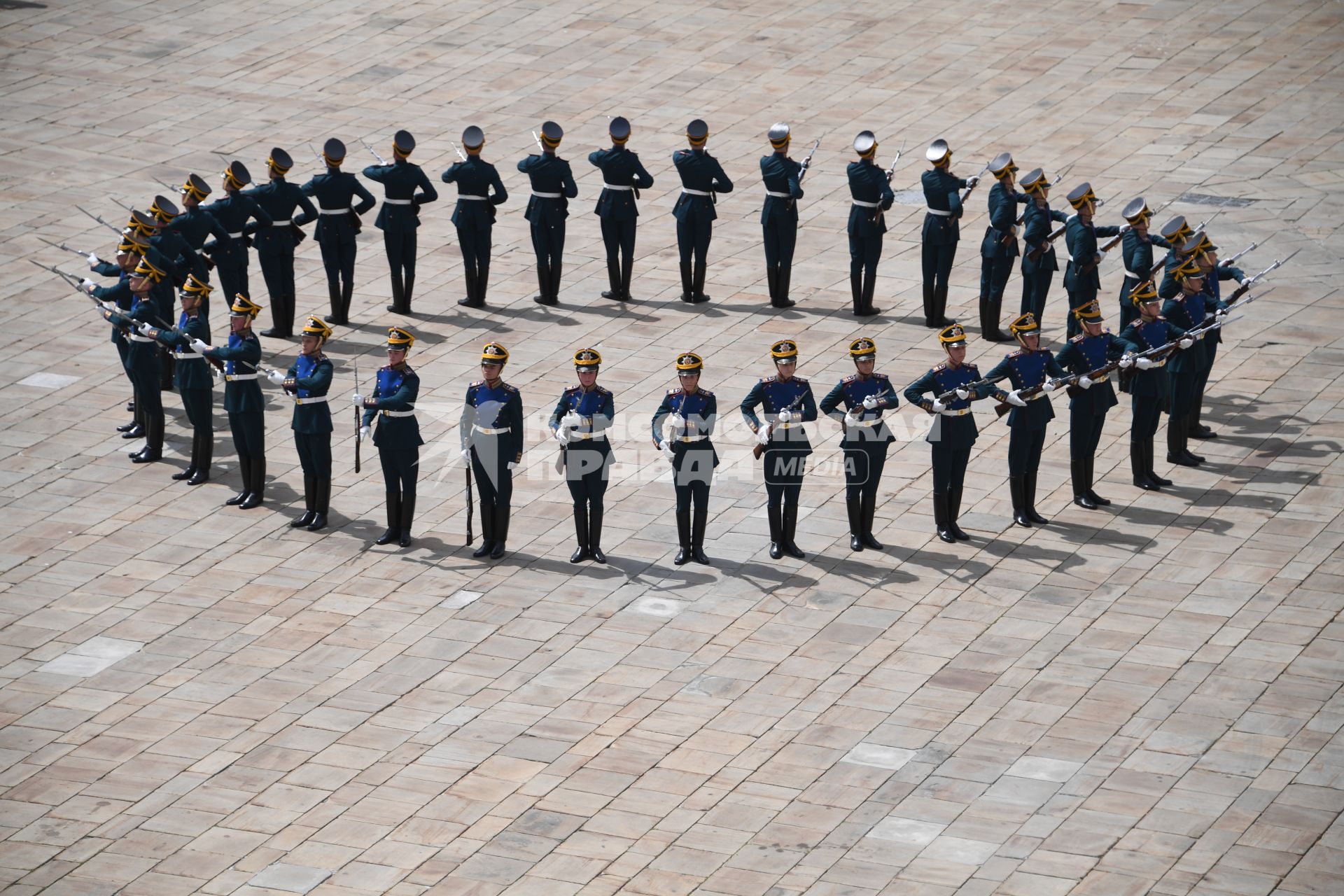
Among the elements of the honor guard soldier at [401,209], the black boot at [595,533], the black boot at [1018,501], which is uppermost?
the honor guard soldier at [401,209]

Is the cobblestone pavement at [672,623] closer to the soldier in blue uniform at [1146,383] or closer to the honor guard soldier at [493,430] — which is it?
the soldier in blue uniform at [1146,383]

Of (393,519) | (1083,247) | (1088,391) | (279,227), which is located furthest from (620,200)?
(1088,391)

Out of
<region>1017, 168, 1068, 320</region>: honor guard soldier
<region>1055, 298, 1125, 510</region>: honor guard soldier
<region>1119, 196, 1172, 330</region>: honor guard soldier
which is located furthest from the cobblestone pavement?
<region>1119, 196, 1172, 330</region>: honor guard soldier

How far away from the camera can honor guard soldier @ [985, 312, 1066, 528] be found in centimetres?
1577

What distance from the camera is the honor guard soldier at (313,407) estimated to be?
15.8 meters

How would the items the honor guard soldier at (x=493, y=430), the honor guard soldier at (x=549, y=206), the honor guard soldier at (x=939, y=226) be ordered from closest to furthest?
1. the honor guard soldier at (x=493, y=430)
2. the honor guard soldier at (x=939, y=226)
3. the honor guard soldier at (x=549, y=206)

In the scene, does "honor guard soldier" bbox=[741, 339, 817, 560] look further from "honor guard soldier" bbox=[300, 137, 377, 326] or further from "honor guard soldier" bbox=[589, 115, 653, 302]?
"honor guard soldier" bbox=[300, 137, 377, 326]

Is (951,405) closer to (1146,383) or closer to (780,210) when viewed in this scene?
(1146,383)

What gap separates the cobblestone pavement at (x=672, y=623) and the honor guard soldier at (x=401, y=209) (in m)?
0.50

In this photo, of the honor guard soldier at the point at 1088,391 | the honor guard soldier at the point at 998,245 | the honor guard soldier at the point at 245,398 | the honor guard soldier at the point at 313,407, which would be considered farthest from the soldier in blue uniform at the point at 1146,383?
the honor guard soldier at the point at 245,398

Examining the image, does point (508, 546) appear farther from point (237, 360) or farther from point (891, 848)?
point (891, 848)

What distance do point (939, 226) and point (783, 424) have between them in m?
5.51

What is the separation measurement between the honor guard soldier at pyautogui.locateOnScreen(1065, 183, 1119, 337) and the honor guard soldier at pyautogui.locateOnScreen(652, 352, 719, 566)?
5164 mm

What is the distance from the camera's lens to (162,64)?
28391mm
